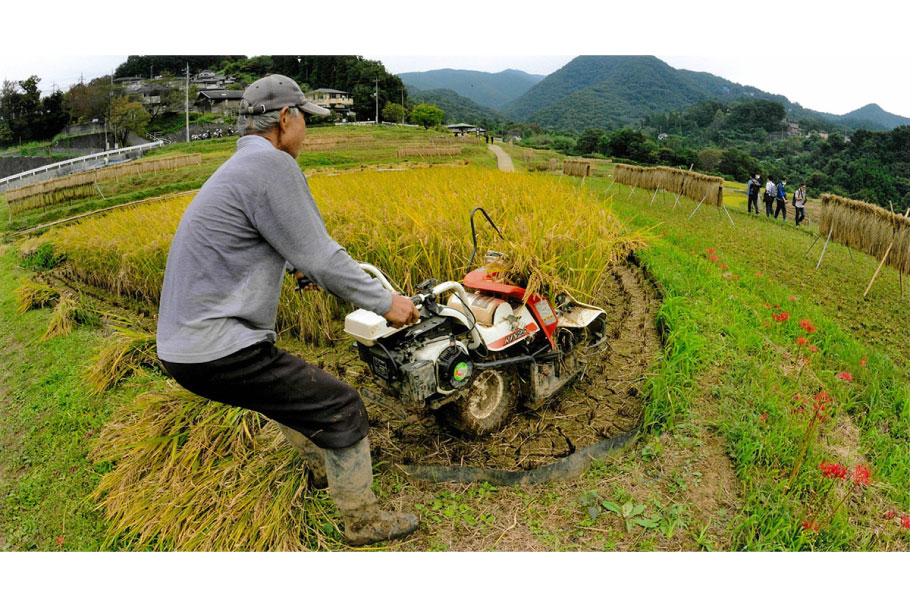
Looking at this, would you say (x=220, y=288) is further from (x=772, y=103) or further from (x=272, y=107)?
(x=772, y=103)

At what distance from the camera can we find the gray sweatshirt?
1.52 metres

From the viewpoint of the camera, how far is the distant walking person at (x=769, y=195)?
3.21 meters

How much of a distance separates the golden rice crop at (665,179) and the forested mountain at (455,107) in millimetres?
3929

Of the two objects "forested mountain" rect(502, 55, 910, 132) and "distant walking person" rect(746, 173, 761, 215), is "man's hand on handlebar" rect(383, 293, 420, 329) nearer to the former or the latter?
"forested mountain" rect(502, 55, 910, 132)

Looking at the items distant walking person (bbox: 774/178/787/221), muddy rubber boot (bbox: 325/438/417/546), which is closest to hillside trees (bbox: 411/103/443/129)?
distant walking person (bbox: 774/178/787/221)

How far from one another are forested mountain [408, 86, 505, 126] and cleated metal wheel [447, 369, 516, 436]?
8.63 feet

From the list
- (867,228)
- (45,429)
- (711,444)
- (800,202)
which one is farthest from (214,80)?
(867,228)

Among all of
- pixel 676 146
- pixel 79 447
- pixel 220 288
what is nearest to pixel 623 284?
pixel 676 146

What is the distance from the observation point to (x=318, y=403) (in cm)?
171

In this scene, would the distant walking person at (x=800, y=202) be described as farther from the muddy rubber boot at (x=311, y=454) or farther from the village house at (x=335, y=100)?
the muddy rubber boot at (x=311, y=454)

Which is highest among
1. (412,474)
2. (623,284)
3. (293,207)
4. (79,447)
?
(293,207)

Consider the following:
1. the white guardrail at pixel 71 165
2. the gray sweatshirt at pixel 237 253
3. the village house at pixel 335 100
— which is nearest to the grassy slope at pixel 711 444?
the white guardrail at pixel 71 165

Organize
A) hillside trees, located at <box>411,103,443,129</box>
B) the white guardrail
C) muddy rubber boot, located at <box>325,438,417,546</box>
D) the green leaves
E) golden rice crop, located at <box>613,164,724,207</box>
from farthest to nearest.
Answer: golden rice crop, located at <box>613,164,724,207</box> < hillside trees, located at <box>411,103,443,129</box> < the white guardrail < the green leaves < muddy rubber boot, located at <box>325,438,417,546</box>

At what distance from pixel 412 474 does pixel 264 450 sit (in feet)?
2.70
